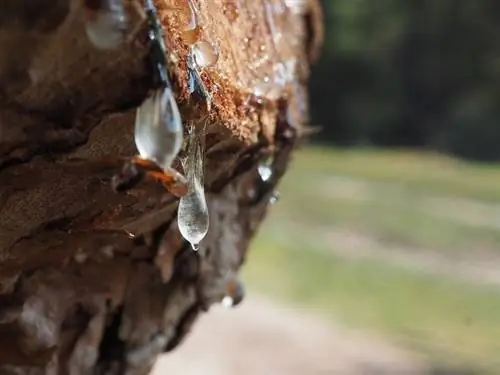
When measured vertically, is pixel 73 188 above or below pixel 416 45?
above

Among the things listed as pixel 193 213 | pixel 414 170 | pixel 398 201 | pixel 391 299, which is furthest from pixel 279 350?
pixel 414 170

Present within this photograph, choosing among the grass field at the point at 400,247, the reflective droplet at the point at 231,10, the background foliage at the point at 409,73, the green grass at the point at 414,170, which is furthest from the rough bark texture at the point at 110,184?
the background foliage at the point at 409,73

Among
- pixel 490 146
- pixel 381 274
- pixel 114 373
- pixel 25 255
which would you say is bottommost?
pixel 490 146

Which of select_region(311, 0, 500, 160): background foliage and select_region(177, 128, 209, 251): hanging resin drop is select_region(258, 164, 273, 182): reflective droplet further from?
select_region(311, 0, 500, 160): background foliage

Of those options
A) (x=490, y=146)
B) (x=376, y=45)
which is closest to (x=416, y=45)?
(x=376, y=45)

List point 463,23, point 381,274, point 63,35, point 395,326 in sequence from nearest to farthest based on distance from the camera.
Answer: point 63,35
point 395,326
point 381,274
point 463,23

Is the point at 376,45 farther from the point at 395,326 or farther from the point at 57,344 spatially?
the point at 57,344
